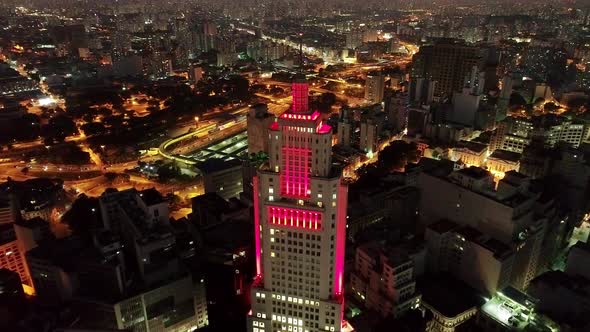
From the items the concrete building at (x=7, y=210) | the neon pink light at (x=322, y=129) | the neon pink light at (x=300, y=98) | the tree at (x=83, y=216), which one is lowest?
the tree at (x=83, y=216)

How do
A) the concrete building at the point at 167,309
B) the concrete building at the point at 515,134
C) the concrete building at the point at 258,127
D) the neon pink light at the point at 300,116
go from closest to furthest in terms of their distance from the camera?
1. the neon pink light at the point at 300,116
2. the concrete building at the point at 167,309
3. the concrete building at the point at 515,134
4. the concrete building at the point at 258,127

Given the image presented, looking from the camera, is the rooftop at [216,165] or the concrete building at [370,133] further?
the concrete building at [370,133]

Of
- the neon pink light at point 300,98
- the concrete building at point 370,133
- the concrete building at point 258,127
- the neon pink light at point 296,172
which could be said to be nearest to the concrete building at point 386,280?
the neon pink light at point 296,172

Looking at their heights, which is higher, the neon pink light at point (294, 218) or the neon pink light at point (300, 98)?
the neon pink light at point (300, 98)

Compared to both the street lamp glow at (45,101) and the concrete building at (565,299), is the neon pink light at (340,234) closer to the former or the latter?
the concrete building at (565,299)

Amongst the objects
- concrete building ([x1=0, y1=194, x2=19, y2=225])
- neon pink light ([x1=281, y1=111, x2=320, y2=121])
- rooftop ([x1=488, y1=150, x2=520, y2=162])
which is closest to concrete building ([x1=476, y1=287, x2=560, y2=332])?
neon pink light ([x1=281, y1=111, x2=320, y2=121])

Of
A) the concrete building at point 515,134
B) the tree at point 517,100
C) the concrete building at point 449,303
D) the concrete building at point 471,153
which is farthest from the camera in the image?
the tree at point 517,100

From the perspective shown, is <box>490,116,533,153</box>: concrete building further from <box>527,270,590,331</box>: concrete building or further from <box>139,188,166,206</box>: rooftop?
<box>139,188,166,206</box>: rooftop
